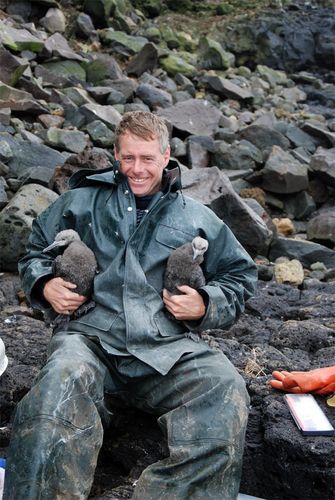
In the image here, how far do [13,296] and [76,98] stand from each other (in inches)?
254

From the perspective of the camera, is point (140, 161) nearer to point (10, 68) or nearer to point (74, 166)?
point (74, 166)

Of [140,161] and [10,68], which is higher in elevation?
[140,161]

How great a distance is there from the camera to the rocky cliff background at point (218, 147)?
3.73 meters

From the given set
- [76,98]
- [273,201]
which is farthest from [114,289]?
[76,98]

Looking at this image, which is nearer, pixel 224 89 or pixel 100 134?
pixel 100 134

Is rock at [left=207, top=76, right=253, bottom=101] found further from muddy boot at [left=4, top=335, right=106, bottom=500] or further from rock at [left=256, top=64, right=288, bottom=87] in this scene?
muddy boot at [left=4, top=335, right=106, bottom=500]

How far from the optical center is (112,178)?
3730mm

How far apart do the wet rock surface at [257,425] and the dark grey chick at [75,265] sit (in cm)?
57

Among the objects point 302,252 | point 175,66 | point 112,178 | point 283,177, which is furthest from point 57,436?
point 175,66

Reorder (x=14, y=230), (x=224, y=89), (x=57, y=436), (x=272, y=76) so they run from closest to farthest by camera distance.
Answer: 1. (x=57, y=436)
2. (x=14, y=230)
3. (x=224, y=89)
4. (x=272, y=76)

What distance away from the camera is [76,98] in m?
12.0

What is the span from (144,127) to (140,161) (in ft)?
0.56

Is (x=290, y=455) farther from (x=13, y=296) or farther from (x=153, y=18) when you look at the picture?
(x=153, y=18)

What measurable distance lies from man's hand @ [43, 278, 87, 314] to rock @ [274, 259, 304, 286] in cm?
439
